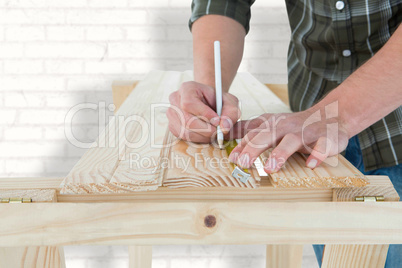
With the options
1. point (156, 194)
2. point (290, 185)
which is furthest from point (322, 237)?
point (156, 194)

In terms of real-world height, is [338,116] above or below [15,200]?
above

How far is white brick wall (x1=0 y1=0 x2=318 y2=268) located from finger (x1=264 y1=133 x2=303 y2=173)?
4.10ft

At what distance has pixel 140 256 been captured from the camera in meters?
Result: 1.25

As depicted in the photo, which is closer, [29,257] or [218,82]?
[29,257]

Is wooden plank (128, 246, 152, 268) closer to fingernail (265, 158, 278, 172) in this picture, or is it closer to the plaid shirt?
the plaid shirt

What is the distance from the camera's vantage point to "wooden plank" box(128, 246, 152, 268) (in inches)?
48.8

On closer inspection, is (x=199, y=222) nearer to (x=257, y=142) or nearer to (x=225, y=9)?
(x=257, y=142)

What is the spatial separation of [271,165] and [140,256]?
0.83 metres

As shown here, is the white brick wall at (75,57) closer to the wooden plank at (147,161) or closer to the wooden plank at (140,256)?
the wooden plank at (140,256)

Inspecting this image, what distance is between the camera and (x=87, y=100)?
5.96 feet

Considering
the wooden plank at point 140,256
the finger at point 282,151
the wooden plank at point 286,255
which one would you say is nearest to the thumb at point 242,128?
the finger at point 282,151

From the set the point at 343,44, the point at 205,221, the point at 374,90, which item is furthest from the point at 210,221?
the point at 343,44

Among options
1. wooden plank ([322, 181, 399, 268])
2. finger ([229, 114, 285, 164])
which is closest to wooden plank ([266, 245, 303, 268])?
wooden plank ([322, 181, 399, 268])

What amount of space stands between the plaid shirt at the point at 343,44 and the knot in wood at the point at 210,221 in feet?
1.38
